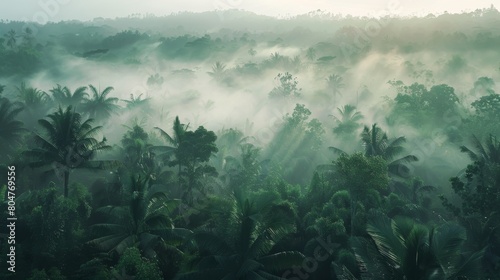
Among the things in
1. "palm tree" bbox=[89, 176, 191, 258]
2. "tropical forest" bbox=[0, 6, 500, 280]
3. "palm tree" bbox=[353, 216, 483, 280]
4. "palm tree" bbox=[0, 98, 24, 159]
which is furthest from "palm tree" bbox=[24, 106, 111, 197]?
"palm tree" bbox=[353, 216, 483, 280]

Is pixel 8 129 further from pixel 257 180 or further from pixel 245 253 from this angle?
pixel 245 253

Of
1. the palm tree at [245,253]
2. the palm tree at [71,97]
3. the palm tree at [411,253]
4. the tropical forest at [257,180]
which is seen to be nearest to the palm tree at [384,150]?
the tropical forest at [257,180]

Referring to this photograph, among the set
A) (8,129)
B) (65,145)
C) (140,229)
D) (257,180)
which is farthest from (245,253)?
(8,129)

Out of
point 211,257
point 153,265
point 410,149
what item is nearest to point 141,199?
point 153,265

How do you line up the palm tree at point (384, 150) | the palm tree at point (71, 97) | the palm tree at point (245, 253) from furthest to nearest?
the palm tree at point (71, 97)
the palm tree at point (384, 150)
the palm tree at point (245, 253)

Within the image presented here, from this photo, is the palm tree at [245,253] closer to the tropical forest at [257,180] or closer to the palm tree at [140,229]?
the tropical forest at [257,180]

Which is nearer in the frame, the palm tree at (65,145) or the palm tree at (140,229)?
the palm tree at (140,229)
